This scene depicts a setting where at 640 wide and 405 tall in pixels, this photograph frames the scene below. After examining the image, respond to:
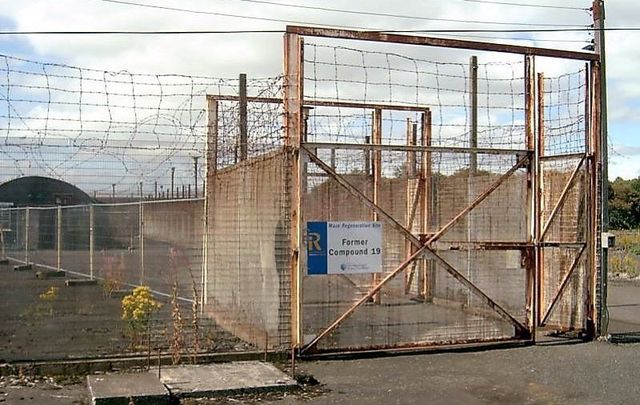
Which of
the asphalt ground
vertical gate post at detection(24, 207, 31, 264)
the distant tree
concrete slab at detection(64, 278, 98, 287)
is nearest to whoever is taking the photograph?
the asphalt ground

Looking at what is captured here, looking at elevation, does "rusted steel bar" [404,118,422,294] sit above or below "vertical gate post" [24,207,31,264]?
above

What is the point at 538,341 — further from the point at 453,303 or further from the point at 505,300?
the point at 453,303

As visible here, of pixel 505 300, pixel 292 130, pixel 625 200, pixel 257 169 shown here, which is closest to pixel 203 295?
pixel 257 169

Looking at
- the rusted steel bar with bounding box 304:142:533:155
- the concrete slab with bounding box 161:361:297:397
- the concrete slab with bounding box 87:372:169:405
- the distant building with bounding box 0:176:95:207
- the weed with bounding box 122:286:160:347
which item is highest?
the rusted steel bar with bounding box 304:142:533:155

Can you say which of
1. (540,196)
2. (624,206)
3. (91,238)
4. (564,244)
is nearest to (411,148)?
(540,196)

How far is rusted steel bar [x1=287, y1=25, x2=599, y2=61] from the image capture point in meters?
10.0

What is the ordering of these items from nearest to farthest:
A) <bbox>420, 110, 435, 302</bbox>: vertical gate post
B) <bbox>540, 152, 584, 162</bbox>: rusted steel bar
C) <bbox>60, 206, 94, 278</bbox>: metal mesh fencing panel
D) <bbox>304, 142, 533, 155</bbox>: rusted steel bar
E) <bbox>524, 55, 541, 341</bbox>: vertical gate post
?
1. <bbox>304, 142, 533, 155</bbox>: rusted steel bar
2. <bbox>524, 55, 541, 341</bbox>: vertical gate post
3. <bbox>540, 152, 584, 162</bbox>: rusted steel bar
4. <bbox>420, 110, 435, 302</bbox>: vertical gate post
5. <bbox>60, 206, 94, 278</bbox>: metal mesh fencing panel

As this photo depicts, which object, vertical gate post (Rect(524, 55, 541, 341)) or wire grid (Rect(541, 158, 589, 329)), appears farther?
wire grid (Rect(541, 158, 589, 329))

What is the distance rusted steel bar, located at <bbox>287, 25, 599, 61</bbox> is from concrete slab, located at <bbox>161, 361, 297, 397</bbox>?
395 cm

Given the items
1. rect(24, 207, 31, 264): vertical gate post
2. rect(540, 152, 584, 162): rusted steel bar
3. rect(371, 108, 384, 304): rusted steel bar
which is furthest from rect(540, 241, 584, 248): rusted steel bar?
rect(24, 207, 31, 264): vertical gate post

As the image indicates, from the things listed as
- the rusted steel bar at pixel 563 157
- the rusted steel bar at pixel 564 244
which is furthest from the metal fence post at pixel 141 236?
the rusted steel bar at pixel 563 157

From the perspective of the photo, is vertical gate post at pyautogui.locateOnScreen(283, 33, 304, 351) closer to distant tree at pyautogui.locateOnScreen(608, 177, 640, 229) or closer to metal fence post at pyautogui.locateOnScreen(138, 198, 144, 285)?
metal fence post at pyautogui.locateOnScreen(138, 198, 144, 285)

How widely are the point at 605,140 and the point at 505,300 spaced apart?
2649 mm

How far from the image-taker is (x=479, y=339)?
11172mm
